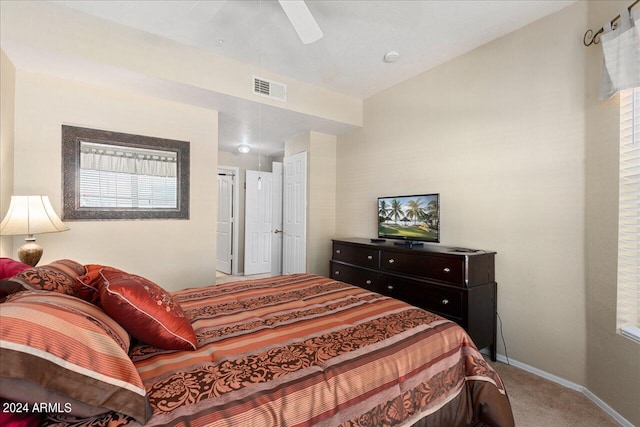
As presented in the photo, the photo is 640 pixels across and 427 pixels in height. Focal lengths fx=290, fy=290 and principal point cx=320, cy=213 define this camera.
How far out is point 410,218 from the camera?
3.26 m

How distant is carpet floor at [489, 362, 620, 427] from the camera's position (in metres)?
1.85

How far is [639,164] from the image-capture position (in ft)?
6.01

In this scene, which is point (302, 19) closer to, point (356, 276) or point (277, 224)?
point (356, 276)

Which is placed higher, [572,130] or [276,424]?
[572,130]

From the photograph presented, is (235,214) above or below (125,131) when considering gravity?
below

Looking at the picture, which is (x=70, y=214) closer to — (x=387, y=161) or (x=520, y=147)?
(x=387, y=161)

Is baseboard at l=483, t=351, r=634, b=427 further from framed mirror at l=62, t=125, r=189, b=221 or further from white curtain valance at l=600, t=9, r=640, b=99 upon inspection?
framed mirror at l=62, t=125, r=189, b=221

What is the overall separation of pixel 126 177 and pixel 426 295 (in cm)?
328

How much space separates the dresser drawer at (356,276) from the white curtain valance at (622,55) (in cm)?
238

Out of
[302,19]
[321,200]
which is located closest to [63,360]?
[302,19]

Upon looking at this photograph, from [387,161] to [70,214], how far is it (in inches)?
138

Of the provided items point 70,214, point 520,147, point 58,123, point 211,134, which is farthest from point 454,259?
point 58,123

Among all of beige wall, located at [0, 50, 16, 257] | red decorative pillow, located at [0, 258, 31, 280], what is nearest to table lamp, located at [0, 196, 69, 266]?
beige wall, located at [0, 50, 16, 257]

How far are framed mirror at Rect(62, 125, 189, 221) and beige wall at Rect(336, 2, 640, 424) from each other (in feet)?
9.28
